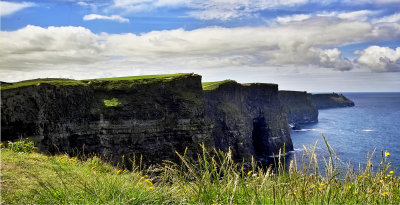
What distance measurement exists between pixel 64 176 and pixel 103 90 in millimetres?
53851

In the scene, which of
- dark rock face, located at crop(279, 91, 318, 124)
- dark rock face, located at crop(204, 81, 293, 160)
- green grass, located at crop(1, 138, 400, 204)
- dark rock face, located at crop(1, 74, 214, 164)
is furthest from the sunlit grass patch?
dark rock face, located at crop(279, 91, 318, 124)

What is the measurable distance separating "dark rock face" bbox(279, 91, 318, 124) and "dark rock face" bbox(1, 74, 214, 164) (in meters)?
111

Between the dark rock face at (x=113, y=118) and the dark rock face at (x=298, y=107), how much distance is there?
11064 centimetres

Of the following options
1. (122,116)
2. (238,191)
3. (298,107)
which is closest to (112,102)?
(122,116)

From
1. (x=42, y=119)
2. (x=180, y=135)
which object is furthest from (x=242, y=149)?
(x=42, y=119)

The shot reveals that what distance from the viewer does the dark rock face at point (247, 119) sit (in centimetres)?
7525

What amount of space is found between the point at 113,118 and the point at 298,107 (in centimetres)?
13660

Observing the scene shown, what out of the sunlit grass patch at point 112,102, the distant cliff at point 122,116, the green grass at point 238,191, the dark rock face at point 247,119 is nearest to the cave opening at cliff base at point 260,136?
the dark rock face at point 247,119

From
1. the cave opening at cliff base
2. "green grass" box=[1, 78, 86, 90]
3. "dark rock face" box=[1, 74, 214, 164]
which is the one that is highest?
"green grass" box=[1, 78, 86, 90]

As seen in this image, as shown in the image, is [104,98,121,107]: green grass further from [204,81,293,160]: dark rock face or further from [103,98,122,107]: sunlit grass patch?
[204,81,293,160]: dark rock face

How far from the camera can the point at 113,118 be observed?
Result: 55.6m

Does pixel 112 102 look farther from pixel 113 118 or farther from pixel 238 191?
pixel 238 191

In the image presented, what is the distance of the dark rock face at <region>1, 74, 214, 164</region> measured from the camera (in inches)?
1768

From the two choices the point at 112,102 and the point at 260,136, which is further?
the point at 260,136
